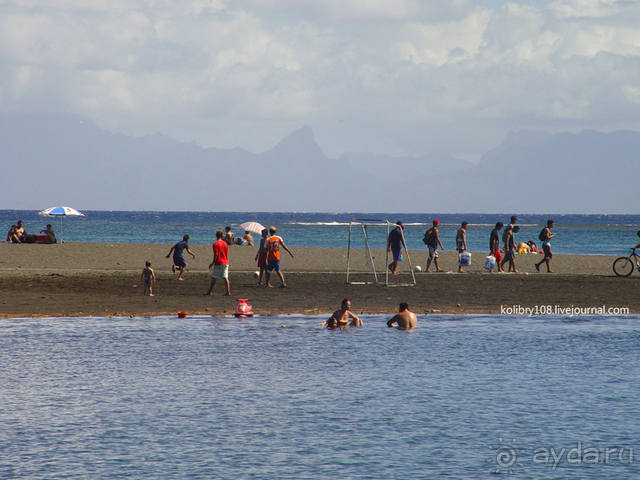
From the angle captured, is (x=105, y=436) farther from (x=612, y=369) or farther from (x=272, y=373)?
(x=612, y=369)

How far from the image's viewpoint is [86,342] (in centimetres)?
1970

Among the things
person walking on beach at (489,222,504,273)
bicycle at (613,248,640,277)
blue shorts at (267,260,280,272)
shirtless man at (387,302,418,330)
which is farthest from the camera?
bicycle at (613,248,640,277)

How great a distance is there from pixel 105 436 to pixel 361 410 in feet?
13.5

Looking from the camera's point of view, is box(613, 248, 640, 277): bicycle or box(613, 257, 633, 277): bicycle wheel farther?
box(613, 257, 633, 277): bicycle wheel

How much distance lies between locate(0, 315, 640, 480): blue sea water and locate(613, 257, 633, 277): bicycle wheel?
13.1 meters

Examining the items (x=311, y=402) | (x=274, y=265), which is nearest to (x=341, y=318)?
Result: (x=274, y=265)

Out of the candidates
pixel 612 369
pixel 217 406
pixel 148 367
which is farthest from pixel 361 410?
pixel 612 369

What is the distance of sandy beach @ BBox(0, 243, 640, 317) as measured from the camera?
2533 centimetres

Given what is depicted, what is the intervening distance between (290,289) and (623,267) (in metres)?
14.2

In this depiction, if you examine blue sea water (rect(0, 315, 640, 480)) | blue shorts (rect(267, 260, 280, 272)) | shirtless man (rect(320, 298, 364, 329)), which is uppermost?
blue shorts (rect(267, 260, 280, 272))

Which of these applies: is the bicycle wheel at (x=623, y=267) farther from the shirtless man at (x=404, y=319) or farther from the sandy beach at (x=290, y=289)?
the shirtless man at (x=404, y=319)

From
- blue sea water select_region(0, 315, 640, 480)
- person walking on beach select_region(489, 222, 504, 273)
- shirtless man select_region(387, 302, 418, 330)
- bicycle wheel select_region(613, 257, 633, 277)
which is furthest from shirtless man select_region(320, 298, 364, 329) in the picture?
bicycle wheel select_region(613, 257, 633, 277)

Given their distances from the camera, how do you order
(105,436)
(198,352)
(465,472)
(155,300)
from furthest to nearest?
1. (155,300)
2. (198,352)
3. (105,436)
4. (465,472)

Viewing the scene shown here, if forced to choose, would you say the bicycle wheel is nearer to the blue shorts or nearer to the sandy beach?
the sandy beach
